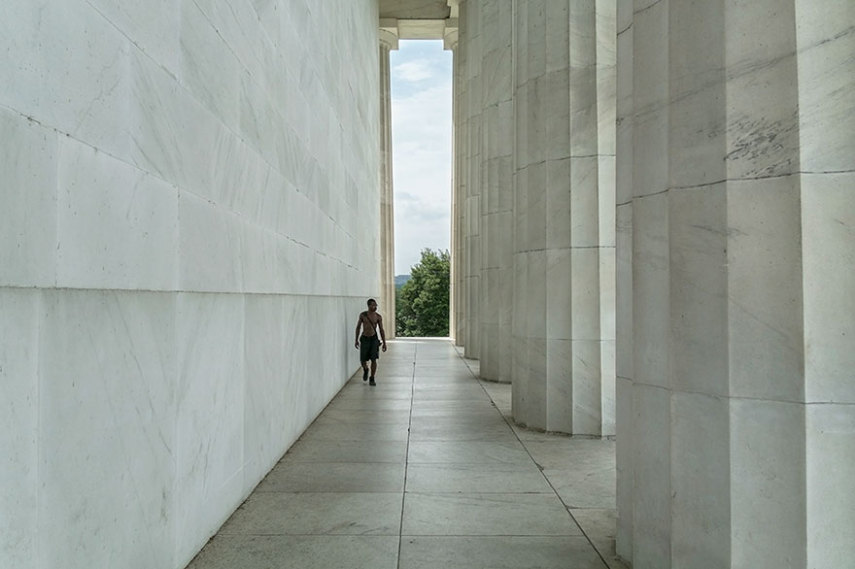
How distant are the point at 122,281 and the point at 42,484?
4.25 feet

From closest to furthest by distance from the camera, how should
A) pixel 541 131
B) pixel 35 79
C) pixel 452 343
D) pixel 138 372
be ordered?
pixel 35 79
pixel 138 372
pixel 541 131
pixel 452 343

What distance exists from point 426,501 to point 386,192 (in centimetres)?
2887

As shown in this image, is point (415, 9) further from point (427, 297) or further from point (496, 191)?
point (427, 297)

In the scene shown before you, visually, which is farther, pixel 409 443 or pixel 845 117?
pixel 409 443

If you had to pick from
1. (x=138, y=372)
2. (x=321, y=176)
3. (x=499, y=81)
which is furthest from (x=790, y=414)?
(x=499, y=81)

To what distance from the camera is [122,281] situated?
4.21 metres

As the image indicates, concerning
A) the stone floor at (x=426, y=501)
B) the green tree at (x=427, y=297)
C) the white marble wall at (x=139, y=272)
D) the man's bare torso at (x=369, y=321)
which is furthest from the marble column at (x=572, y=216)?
the green tree at (x=427, y=297)

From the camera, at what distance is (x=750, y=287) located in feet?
14.0

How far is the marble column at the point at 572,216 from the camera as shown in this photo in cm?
1040

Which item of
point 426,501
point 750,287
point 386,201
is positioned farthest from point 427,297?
point 750,287

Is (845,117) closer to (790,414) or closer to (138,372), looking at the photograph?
(790,414)

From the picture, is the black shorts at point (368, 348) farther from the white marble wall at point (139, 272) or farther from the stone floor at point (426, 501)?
the white marble wall at point (139, 272)

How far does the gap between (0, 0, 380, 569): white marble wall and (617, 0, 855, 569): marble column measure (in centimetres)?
347

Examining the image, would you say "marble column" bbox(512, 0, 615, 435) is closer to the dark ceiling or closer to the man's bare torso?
the man's bare torso
